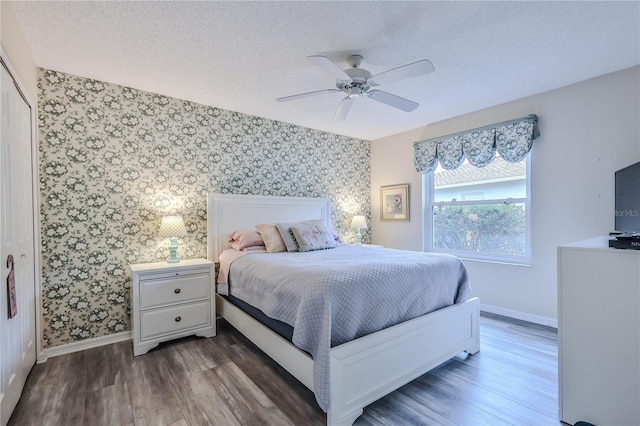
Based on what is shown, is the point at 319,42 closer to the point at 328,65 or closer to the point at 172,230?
the point at 328,65

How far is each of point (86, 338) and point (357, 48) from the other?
3.41 metres

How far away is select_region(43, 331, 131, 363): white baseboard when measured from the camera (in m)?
2.47

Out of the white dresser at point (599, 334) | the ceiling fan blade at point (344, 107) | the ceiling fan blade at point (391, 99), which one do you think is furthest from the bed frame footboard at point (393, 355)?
the ceiling fan blade at point (344, 107)

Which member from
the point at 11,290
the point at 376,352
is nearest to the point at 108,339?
the point at 11,290

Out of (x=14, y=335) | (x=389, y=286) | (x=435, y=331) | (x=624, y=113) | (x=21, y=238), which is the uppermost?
(x=624, y=113)

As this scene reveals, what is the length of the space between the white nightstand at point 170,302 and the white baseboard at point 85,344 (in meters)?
0.30

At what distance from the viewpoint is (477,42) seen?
2.14m

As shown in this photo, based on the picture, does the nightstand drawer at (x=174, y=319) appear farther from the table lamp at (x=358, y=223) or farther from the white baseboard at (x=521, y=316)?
the white baseboard at (x=521, y=316)

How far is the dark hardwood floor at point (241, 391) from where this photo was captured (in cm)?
170

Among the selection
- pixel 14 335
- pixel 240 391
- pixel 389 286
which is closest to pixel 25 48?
pixel 14 335

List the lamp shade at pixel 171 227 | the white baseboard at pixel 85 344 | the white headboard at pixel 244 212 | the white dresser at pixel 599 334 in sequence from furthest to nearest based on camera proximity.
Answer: the white headboard at pixel 244 212
the lamp shade at pixel 171 227
the white baseboard at pixel 85 344
the white dresser at pixel 599 334

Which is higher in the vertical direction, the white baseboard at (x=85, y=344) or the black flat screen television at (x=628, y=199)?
the black flat screen television at (x=628, y=199)

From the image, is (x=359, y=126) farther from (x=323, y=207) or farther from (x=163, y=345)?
(x=163, y=345)

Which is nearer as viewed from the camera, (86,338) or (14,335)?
(14,335)
